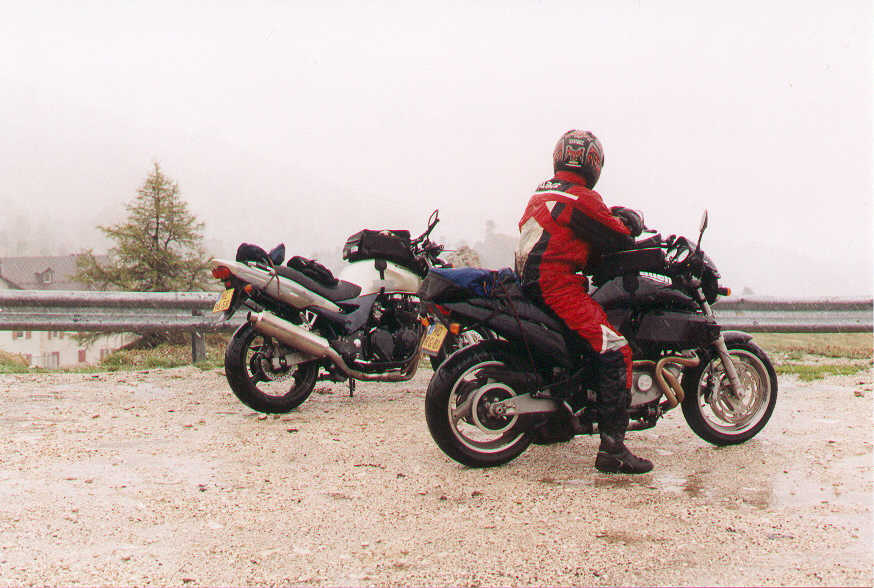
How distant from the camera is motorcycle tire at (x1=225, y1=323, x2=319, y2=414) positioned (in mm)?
5559

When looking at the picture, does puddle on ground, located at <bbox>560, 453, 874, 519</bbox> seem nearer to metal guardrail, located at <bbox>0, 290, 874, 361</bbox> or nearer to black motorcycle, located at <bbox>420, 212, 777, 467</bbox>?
black motorcycle, located at <bbox>420, 212, 777, 467</bbox>

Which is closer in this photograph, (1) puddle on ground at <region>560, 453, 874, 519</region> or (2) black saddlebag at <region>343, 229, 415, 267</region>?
(1) puddle on ground at <region>560, 453, 874, 519</region>

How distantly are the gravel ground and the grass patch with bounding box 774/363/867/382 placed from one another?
208cm

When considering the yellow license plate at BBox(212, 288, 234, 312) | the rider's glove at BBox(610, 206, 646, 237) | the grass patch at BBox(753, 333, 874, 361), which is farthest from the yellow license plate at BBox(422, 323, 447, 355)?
the grass patch at BBox(753, 333, 874, 361)

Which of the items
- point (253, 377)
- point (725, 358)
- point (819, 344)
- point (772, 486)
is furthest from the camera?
point (819, 344)

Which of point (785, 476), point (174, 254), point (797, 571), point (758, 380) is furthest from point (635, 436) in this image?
point (174, 254)

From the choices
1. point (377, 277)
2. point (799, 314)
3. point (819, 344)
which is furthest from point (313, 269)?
point (819, 344)

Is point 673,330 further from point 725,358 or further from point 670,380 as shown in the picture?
point 725,358

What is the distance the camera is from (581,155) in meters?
4.16

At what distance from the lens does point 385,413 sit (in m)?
5.84

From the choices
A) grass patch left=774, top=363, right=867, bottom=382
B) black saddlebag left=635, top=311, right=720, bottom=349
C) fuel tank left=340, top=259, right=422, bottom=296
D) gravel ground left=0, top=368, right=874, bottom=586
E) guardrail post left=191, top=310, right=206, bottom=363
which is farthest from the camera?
guardrail post left=191, top=310, right=206, bottom=363

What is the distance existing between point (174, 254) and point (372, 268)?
81.2 ft

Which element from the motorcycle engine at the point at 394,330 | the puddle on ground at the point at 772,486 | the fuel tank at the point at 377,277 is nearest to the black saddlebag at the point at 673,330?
the puddle on ground at the point at 772,486

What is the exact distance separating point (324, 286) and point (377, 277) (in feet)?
1.52
